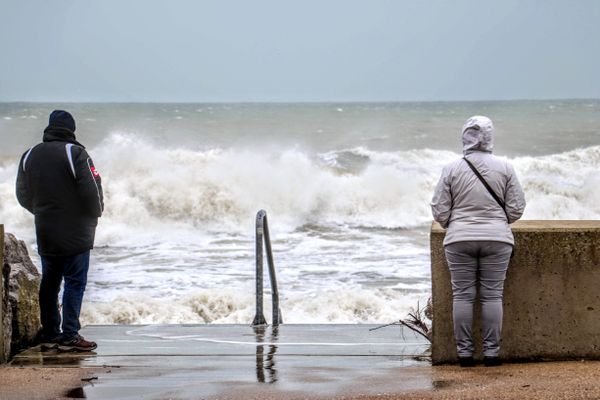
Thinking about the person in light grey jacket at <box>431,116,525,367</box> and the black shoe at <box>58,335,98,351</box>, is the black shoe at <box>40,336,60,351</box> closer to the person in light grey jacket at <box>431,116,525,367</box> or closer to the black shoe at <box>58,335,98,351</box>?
the black shoe at <box>58,335,98,351</box>

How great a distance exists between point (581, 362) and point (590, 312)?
0.31 meters

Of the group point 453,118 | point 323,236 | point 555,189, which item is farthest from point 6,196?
point 453,118

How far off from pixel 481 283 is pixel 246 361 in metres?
1.71

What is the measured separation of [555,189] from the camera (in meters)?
32.4

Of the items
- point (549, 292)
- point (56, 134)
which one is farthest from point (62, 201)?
point (549, 292)

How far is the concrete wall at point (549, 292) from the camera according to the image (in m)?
6.24

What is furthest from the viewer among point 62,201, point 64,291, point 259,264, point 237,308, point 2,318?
point 237,308

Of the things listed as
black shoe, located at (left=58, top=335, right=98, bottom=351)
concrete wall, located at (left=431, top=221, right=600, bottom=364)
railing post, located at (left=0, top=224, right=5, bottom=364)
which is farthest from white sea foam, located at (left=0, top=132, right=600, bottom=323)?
concrete wall, located at (left=431, top=221, right=600, bottom=364)

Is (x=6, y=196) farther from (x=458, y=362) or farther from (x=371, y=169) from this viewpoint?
(x=458, y=362)

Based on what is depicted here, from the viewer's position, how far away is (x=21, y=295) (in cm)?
718

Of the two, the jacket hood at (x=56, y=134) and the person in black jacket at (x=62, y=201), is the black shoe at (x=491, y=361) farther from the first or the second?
the jacket hood at (x=56, y=134)

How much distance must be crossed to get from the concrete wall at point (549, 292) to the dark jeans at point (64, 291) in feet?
8.01

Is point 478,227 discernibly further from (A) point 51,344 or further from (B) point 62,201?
(A) point 51,344

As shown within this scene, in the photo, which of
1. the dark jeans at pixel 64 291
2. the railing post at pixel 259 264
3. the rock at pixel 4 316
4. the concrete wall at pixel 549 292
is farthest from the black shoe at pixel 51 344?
the concrete wall at pixel 549 292
